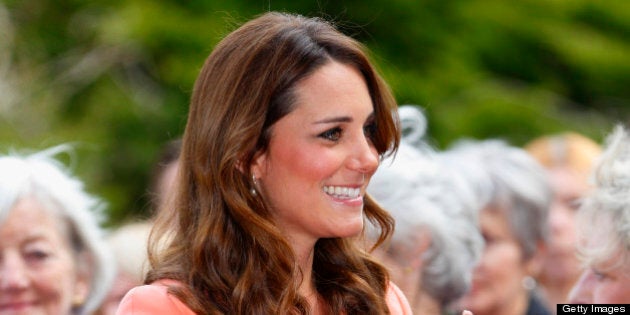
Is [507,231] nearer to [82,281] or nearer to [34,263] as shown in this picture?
[82,281]

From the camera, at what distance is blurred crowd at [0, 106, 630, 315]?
4.23 m

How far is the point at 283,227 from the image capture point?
11.1ft

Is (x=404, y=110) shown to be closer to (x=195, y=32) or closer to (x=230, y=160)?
(x=230, y=160)

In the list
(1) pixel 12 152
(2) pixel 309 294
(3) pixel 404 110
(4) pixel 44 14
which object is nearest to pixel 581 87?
(4) pixel 44 14

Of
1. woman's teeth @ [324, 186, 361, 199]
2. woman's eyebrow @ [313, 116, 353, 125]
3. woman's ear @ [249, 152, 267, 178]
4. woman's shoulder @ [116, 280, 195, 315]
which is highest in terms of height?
woman's eyebrow @ [313, 116, 353, 125]

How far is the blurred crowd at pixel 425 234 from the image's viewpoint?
4.23 m

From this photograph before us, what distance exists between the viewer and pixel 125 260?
18.1 feet

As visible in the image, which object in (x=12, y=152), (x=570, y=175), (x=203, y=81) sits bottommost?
(x=570, y=175)

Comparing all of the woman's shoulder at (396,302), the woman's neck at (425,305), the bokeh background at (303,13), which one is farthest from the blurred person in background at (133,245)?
the bokeh background at (303,13)

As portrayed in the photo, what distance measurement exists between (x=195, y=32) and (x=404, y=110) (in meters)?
4.23

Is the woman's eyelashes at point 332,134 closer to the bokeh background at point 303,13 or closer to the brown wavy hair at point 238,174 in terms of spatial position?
the brown wavy hair at point 238,174

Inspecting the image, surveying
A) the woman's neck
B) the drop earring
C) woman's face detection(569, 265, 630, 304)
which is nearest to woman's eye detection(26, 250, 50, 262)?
the woman's neck

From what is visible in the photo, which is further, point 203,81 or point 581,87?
point 581,87

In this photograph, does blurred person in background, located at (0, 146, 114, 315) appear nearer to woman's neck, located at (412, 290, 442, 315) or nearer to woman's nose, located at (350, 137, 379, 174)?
woman's neck, located at (412, 290, 442, 315)
